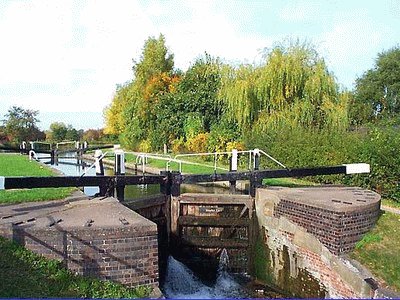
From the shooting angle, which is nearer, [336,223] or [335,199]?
[336,223]

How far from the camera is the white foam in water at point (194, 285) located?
7855 mm

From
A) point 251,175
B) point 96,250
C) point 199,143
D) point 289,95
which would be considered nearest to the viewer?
point 96,250

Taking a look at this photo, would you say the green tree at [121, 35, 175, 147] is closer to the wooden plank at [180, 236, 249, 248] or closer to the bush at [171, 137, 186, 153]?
the bush at [171, 137, 186, 153]

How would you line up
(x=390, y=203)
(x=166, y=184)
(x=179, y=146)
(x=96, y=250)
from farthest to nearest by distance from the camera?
(x=179, y=146) → (x=390, y=203) → (x=166, y=184) → (x=96, y=250)

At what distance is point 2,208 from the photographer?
24.1 ft

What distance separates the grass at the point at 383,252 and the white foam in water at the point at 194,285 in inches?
91.0

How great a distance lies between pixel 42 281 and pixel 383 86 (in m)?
37.4

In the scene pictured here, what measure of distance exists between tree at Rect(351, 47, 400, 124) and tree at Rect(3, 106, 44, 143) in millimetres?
30129

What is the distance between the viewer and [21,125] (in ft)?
138

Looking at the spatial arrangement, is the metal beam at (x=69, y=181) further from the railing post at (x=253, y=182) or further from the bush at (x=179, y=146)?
the bush at (x=179, y=146)

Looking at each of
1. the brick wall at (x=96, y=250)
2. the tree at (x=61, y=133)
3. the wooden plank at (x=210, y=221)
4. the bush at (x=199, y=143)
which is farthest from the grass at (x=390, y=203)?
the tree at (x=61, y=133)

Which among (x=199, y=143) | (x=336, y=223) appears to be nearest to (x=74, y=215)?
(x=336, y=223)

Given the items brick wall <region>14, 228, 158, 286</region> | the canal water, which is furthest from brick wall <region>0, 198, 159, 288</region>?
the canal water

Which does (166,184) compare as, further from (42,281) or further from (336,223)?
(42,281)
